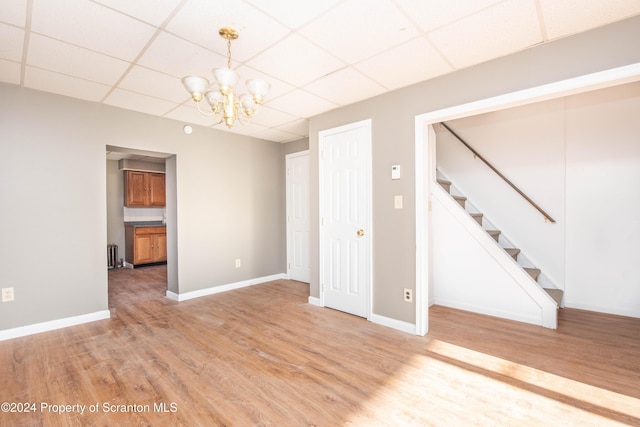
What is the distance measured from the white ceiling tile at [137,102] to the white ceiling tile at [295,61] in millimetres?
1516

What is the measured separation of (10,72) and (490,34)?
13.3 ft

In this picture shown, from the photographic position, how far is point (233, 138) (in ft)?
15.3

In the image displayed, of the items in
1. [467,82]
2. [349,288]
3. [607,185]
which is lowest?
[349,288]

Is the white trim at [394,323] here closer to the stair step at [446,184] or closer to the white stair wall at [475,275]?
the white stair wall at [475,275]

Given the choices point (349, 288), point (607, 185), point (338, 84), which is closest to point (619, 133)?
point (607, 185)

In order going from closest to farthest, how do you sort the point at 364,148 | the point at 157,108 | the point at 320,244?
the point at 364,148, the point at 157,108, the point at 320,244

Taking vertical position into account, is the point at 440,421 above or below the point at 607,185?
below

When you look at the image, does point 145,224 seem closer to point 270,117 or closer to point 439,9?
point 270,117

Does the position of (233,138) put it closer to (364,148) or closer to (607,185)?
(364,148)

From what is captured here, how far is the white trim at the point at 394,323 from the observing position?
2.92 meters

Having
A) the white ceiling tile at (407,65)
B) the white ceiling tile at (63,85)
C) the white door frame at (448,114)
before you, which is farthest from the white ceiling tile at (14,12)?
the white door frame at (448,114)

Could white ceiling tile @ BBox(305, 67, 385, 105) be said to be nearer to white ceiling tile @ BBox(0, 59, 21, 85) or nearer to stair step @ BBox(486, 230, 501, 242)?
stair step @ BBox(486, 230, 501, 242)

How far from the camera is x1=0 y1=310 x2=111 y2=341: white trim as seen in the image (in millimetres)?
2828

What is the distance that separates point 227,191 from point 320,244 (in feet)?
6.04
